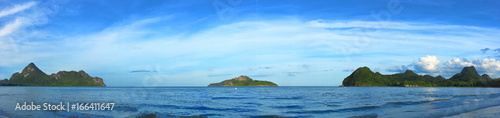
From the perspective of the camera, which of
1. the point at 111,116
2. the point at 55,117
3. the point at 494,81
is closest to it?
the point at 55,117

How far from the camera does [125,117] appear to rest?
21.0 meters

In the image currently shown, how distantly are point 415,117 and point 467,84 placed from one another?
212606mm

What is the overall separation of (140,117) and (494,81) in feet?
729

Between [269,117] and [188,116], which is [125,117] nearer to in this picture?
[188,116]

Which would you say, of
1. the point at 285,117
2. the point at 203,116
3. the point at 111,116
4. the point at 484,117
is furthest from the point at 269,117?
the point at 484,117

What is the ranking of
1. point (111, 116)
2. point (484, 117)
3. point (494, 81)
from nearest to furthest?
point (484, 117) → point (111, 116) → point (494, 81)

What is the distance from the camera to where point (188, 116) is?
21797 millimetres

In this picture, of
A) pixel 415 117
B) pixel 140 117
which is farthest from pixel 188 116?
pixel 415 117

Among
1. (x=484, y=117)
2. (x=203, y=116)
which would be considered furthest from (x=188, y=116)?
(x=484, y=117)

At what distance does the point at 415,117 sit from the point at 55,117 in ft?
80.0

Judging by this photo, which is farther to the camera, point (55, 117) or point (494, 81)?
point (494, 81)

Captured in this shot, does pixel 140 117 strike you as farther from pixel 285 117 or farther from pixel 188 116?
pixel 285 117

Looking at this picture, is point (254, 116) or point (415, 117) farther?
point (254, 116)

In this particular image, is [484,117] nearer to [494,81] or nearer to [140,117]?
[140,117]
